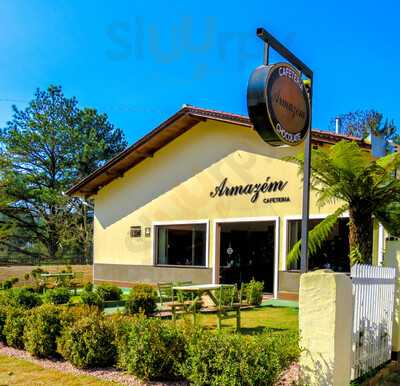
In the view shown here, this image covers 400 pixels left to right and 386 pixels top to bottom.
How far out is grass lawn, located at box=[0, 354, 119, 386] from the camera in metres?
5.67

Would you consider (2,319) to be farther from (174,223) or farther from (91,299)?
(174,223)

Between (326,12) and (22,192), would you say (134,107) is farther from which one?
(326,12)

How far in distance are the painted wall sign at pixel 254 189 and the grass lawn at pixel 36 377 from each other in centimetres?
979

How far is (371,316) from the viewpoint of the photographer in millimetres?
5961

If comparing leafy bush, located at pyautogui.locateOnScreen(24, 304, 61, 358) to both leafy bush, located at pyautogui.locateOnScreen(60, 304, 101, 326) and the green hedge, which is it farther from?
leafy bush, located at pyautogui.locateOnScreen(60, 304, 101, 326)

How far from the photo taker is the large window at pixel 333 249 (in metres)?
13.3

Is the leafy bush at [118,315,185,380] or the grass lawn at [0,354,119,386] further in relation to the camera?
the grass lawn at [0,354,119,386]

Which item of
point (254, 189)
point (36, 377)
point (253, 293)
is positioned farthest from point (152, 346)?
point (254, 189)

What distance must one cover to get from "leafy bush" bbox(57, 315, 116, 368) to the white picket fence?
3.34m

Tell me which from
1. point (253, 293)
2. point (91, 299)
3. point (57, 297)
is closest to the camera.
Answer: point (91, 299)

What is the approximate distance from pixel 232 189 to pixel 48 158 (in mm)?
27305

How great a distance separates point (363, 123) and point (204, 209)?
26.6m

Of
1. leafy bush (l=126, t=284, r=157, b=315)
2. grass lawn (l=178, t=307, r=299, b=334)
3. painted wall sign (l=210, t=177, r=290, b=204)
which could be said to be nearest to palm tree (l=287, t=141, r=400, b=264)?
grass lawn (l=178, t=307, r=299, b=334)

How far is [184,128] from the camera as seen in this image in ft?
58.8
